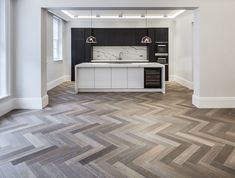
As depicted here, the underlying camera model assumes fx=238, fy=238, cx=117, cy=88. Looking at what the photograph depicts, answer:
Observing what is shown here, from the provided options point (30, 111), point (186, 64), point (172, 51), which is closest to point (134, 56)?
point (172, 51)

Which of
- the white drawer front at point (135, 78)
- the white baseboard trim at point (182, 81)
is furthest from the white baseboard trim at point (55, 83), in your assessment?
the white baseboard trim at point (182, 81)

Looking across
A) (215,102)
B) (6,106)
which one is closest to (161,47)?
(215,102)

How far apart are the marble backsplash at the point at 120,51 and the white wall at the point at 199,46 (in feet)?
17.9

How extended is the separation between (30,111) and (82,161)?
2714 millimetres

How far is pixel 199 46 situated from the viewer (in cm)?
512

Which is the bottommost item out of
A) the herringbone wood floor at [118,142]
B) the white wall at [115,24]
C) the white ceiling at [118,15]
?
the herringbone wood floor at [118,142]

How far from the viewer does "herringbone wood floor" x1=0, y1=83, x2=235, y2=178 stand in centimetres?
234

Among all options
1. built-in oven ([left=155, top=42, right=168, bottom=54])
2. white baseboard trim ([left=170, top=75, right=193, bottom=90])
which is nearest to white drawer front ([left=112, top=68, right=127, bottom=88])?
white baseboard trim ([left=170, top=75, right=193, bottom=90])

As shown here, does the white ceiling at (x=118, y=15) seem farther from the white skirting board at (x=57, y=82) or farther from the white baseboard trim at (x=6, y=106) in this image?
the white baseboard trim at (x=6, y=106)

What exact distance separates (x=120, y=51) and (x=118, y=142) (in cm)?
789

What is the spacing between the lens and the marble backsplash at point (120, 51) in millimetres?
10586

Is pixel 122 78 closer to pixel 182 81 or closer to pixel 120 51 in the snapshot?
pixel 182 81

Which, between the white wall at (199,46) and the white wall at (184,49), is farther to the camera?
the white wall at (184,49)

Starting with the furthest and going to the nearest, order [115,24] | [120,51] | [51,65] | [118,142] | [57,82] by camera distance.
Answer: [120,51]
[115,24]
[57,82]
[51,65]
[118,142]
